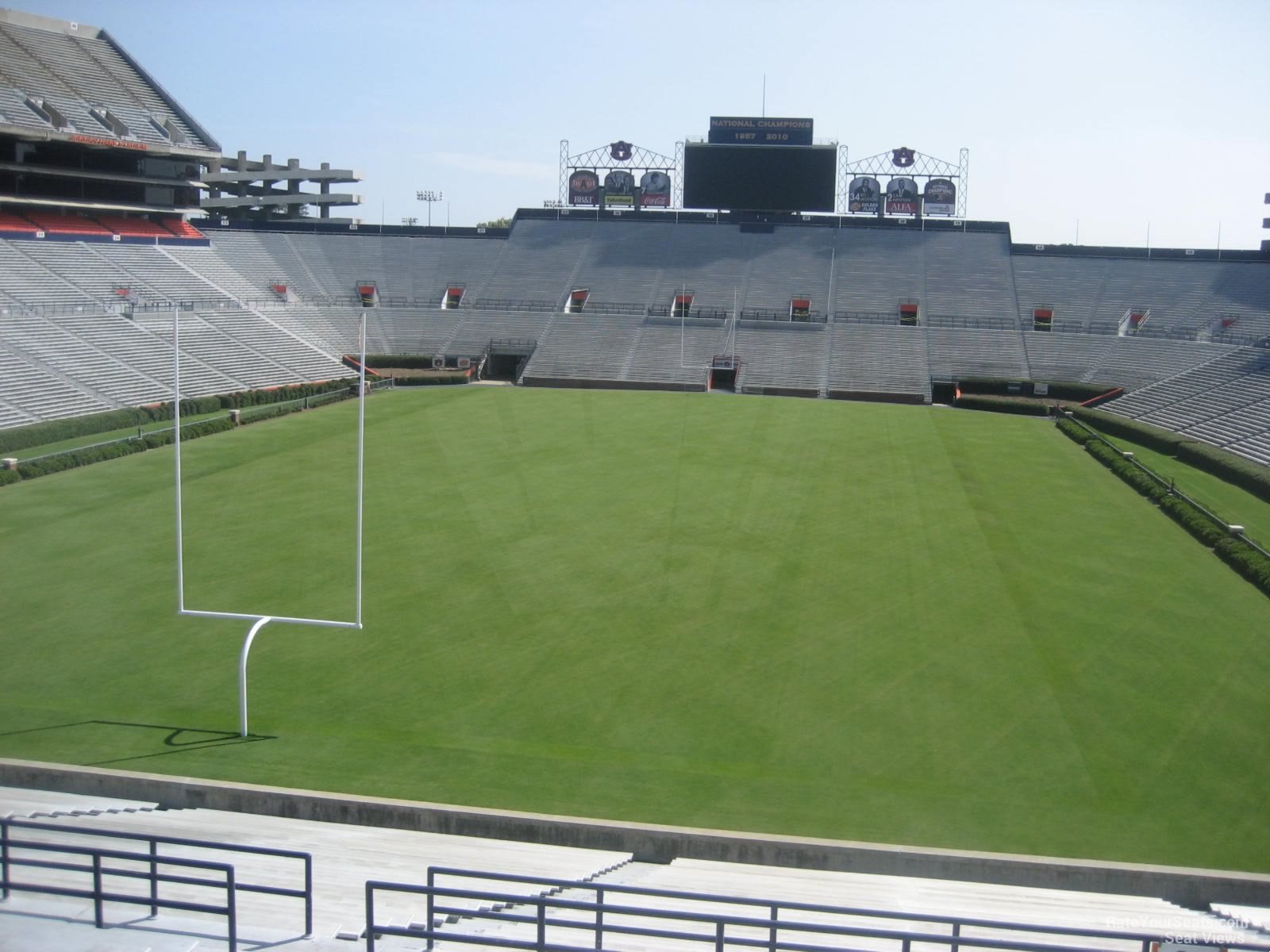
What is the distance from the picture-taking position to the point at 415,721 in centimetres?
1398

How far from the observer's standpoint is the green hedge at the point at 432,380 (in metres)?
51.3

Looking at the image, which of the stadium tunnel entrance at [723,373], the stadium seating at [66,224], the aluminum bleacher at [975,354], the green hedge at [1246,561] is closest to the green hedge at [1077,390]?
the aluminum bleacher at [975,354]

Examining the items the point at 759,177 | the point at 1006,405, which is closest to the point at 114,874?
the point at 1006,405

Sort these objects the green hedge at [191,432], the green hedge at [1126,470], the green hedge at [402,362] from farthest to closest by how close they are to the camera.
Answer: the green hedge at [402,362], the green hedge at [191,432], the green hedge at [1126,470]

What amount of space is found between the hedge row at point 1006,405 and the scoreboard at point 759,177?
18703mm

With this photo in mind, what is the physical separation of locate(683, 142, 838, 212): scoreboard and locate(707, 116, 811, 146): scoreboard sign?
0.21 m

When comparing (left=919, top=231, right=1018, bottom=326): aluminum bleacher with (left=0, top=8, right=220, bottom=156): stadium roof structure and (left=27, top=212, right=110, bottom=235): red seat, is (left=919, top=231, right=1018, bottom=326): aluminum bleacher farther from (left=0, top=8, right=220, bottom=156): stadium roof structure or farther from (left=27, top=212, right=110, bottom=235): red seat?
(left=27, top=212, right=110, bottom=235): red seat

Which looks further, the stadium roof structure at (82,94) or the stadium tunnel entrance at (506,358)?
the stadium tunnel entrance at (506,358)

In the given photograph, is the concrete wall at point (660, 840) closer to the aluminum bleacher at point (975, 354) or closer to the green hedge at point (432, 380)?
the green hedge at point (432, 380)

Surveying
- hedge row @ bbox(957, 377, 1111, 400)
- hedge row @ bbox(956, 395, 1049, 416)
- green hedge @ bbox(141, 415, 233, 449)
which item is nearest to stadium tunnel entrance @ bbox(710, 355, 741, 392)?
hedge row @ bbox(957, 377, 1111, 400)

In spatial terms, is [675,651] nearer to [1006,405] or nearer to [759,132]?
[1006,405]

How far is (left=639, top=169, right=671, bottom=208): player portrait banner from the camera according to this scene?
224 ft

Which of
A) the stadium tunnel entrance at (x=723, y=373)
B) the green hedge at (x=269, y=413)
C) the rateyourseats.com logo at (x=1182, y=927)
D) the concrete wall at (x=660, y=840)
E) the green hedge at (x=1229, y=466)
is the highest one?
the stadium tunnel entrance at (x=723, y=373)

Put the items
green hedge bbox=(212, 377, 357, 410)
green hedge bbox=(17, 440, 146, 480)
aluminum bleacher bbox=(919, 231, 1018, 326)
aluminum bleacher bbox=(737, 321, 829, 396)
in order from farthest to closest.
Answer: aluminum bleacher bbox=(919, 231, 1018, 326) < aluminum bleacher bbox=(737, 321, 829, 396) < green hedge bbox=(212, 377, 357, 410) < green hedge bbox=(17, 440, 146, 480)
